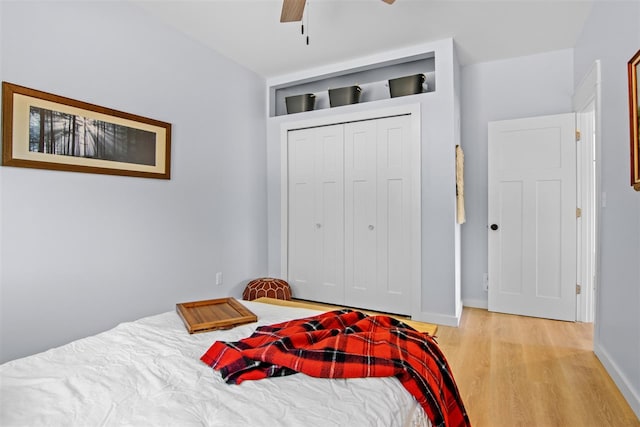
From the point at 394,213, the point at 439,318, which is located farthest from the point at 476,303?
the point at 394,213

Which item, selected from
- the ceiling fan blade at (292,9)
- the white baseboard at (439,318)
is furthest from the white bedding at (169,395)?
the white baseboard at (439,318)

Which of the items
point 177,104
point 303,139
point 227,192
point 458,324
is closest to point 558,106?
point 458,324

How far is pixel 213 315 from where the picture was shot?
65.2 inches

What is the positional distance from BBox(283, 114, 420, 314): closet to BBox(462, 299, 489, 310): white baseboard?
88cm

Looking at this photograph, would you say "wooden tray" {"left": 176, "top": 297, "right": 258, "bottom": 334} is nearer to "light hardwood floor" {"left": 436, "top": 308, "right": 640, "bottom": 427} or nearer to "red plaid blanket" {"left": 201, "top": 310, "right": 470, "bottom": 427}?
"red plaid blanket" {"left": 201, "top": 310, "right": 470, "bottom": 427}

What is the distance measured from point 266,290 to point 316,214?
984 millimetres

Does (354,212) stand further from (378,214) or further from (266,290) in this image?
(266,290)

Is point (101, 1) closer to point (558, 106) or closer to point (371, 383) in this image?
point (371, 383)

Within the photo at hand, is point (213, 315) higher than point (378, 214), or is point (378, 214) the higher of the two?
point (378, 214)

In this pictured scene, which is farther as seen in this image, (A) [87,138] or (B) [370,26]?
(B) [370,26]

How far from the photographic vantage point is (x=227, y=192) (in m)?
3.55

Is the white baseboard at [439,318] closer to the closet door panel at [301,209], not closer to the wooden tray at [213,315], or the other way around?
the closet door panel at [301,209]

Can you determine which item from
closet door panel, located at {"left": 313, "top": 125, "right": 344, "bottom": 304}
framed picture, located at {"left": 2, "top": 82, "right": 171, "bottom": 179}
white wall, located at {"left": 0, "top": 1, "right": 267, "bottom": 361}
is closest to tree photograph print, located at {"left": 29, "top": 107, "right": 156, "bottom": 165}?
framed picture, located at {"left": 2, "top": 82, "right": 171, "bottom": 179}

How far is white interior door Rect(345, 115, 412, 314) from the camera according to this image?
339 cm
